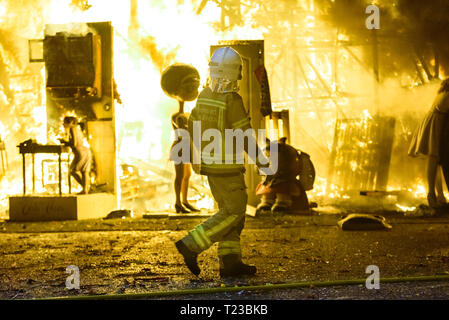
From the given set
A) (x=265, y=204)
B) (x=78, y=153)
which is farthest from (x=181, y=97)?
(x=265, y=204)

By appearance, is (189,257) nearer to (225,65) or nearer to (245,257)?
(245,257)

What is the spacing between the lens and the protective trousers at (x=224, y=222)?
439cm

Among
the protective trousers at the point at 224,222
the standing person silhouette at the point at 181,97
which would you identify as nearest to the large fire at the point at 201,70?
the standing person silhouette at the point at 181,97

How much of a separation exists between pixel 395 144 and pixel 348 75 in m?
3.46

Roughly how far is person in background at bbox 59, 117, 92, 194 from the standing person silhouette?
193 cm

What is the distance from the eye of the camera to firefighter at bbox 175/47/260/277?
14.5 feet

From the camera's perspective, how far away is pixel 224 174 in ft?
14.8

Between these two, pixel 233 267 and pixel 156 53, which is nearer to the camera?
pixel 233 267

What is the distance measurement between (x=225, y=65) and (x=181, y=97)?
19.9ft

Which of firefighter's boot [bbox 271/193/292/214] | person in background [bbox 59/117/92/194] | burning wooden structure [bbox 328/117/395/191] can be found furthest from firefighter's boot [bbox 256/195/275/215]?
burning wooden structure [bbox 328/117/395/191]

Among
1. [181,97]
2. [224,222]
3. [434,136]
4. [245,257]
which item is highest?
[181,97]

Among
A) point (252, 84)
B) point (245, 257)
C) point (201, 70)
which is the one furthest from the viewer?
point (201, 70)

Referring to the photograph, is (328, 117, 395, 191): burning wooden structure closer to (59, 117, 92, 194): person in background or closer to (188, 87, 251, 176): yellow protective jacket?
(59, 117, 92, 194): person in background

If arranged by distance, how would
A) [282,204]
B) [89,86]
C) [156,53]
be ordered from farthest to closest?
[156,53], [89,86], [282,204]
